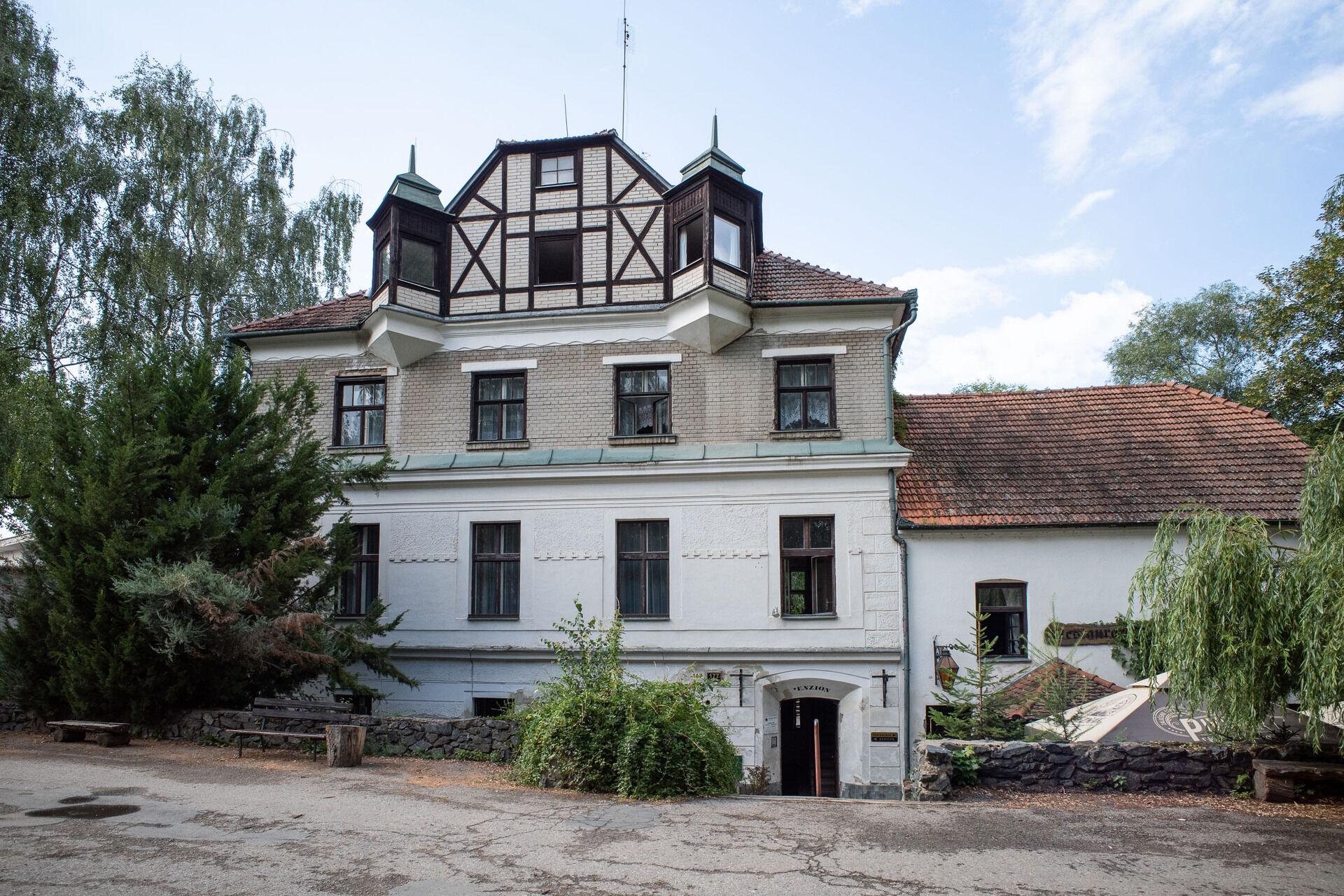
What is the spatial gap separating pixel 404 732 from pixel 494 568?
4.34 m

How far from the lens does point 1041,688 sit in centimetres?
1204

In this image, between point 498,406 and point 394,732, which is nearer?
point 394,732

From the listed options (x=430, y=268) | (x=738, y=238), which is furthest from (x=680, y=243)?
(x=430, y=268)

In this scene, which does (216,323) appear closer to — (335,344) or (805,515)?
(335,344)

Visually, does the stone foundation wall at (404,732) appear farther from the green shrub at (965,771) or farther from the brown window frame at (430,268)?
the brown window frame at (430,268)

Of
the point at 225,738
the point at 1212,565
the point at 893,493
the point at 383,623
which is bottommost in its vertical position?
the point at 225,738

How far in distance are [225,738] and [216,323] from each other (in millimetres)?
16169

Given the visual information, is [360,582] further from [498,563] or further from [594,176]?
[594,176]

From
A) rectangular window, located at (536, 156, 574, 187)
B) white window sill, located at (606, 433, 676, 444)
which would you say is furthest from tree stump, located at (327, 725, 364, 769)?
rectangular window, located at (536, 156, 574, 187)

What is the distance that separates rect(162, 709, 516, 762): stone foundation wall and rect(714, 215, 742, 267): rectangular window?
8.85m

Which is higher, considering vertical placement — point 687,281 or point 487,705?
point 687,281

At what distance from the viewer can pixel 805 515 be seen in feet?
50.8

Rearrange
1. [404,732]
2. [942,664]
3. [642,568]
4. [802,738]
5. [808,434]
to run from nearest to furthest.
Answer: [404,732] < [942,664] < [802,738] < [808,434] < [642,568]

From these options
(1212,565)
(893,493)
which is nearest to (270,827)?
(1212,565)
